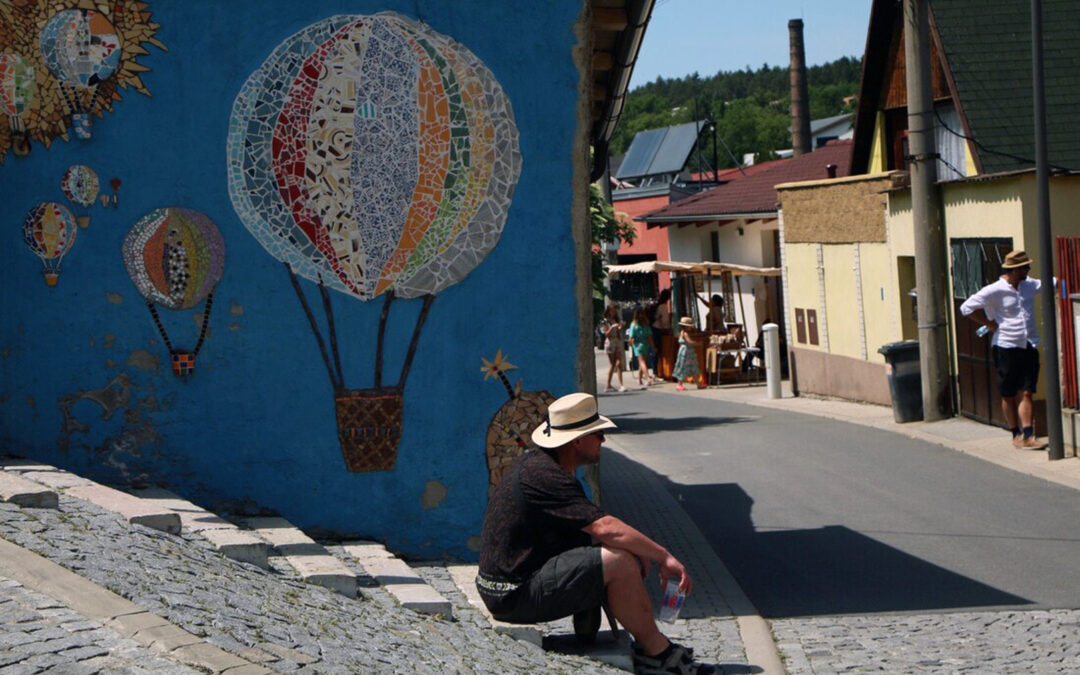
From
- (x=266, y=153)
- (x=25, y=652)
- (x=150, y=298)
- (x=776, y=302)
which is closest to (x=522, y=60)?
(x=266, y=153)

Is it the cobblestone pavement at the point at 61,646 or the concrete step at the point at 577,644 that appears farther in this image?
the concrete step at the point at 577,644

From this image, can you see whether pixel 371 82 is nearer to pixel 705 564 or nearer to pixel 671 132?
pixel 705 564

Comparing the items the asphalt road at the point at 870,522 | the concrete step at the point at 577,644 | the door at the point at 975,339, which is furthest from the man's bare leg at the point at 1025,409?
the concrete step at the point at 577,644

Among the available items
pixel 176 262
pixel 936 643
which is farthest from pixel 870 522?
pixel 176 262

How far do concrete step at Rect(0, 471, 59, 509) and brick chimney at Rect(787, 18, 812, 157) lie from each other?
3955 centimetres

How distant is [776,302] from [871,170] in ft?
26.2

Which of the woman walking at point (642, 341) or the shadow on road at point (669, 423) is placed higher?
the woman walking at point (642, 341)

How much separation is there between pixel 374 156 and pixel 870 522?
5451 millimetres

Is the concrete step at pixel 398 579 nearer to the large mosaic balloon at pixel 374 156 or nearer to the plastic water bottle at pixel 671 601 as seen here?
the plastic water bottle at pixel 671 601

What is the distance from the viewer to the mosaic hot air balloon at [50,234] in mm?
9078

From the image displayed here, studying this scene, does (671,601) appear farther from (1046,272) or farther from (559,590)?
(1046,272)

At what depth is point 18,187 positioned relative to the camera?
9.09 m

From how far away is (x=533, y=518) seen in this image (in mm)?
7059

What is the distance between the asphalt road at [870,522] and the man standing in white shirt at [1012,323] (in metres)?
0.97
